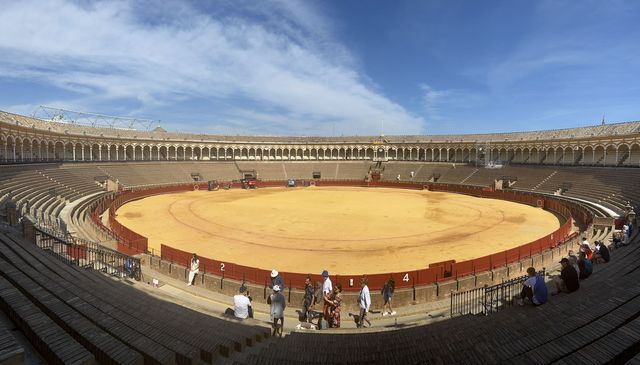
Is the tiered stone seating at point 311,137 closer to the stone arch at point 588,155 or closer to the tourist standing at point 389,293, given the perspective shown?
the stone arch at point 588,155

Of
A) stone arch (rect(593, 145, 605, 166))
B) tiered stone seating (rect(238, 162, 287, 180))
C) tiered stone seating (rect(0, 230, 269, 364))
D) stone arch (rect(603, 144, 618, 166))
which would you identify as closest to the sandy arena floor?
tiered stone seating (rect(0, 230, 269, 364))

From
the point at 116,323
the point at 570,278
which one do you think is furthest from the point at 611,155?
the point at 116,323

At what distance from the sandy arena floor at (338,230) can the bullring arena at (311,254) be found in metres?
0.24

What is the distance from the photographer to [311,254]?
73.7 ft

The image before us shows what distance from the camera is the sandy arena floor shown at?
2159cm

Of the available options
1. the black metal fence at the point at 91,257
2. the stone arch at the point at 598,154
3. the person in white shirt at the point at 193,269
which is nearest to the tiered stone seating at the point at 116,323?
the black metal fence at the point at 91,257

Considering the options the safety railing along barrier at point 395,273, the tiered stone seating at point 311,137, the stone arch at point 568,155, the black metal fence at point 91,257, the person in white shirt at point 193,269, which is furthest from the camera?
the stone arch at point 568,155

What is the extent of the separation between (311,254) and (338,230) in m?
7.46

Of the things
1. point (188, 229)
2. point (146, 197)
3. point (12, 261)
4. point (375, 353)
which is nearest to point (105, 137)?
point (146, 197)

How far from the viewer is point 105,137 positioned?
224 ft

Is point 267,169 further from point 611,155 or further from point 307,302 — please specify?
point 307,302

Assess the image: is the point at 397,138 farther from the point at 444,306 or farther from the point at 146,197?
the point at 444,306

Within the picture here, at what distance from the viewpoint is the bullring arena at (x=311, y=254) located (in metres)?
5.98

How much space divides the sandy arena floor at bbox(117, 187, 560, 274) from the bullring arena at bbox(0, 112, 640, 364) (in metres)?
0.24
